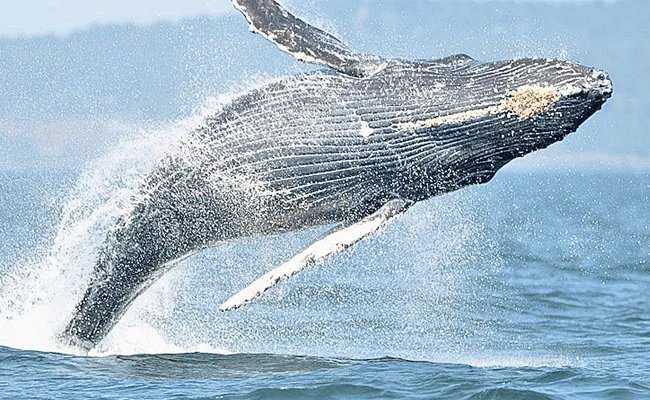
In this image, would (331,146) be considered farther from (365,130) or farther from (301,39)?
(301,39)

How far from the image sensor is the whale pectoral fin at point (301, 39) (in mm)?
14086

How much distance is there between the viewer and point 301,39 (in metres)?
14.2

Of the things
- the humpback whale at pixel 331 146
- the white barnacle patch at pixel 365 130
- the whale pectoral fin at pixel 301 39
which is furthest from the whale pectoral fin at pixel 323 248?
the whale pectoral fin at pixel 301 39

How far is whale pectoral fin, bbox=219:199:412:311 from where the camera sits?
13.7 meters

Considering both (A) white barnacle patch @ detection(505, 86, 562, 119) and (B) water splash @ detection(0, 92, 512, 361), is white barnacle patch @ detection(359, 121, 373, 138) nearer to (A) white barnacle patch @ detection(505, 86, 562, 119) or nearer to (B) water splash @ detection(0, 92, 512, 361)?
(A) white barnacle patch @ detection(505, 86, 562, 119)

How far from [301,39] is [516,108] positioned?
7.96ft

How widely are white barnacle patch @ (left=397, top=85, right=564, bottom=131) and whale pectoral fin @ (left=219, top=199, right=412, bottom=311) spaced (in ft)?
3.04

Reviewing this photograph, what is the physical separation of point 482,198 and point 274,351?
102418 mm

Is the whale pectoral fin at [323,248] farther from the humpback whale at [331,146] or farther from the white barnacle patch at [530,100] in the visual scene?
the white barnacle patch at [530,100]

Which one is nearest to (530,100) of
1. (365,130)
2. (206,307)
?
(365,130)

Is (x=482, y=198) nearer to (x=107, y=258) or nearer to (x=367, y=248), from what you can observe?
(x=367, y=248)

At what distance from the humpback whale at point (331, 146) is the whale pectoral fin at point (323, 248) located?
0.01 meters

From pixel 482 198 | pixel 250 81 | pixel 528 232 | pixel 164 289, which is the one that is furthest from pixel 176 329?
pixel 482 198

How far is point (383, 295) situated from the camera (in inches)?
936
